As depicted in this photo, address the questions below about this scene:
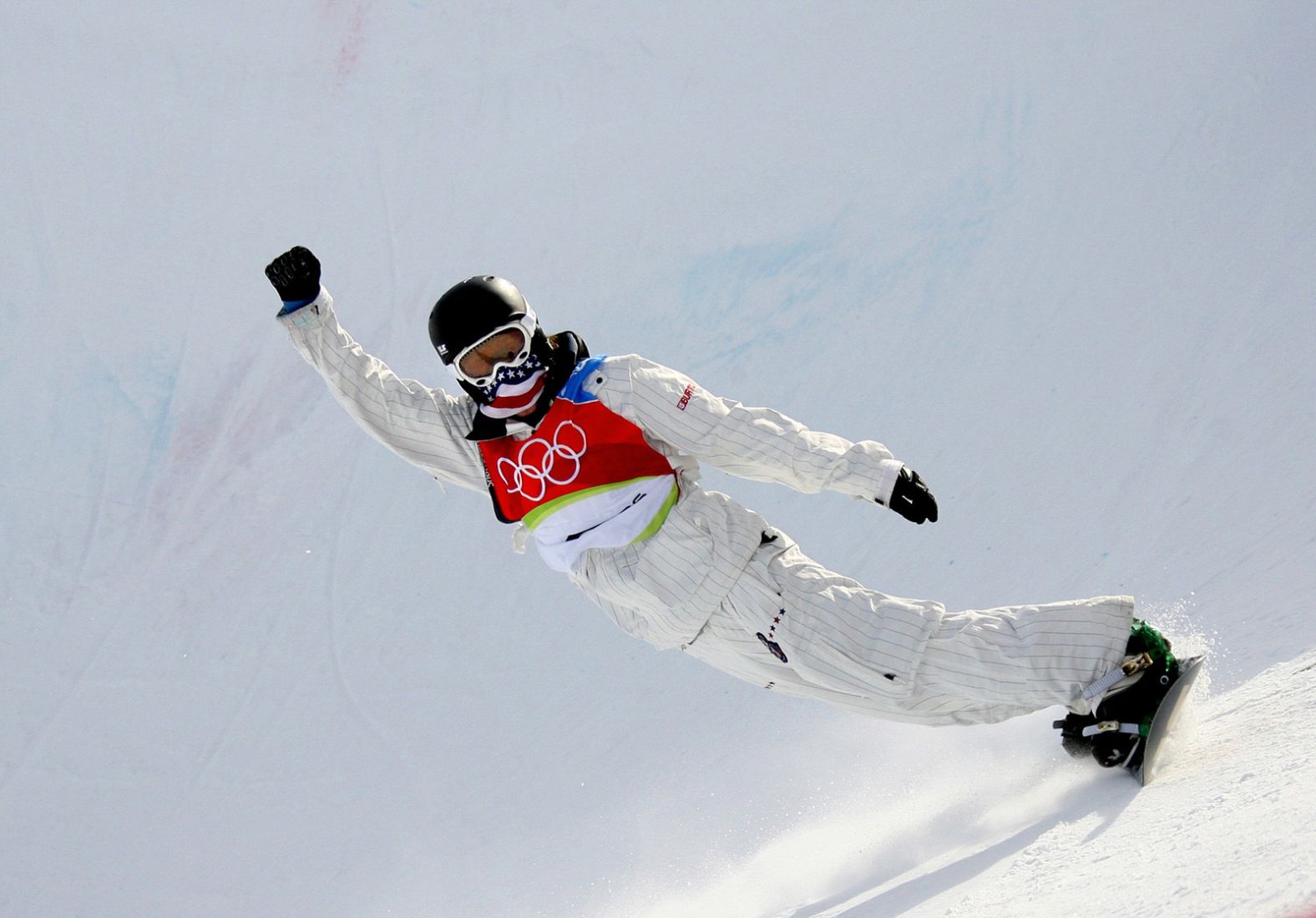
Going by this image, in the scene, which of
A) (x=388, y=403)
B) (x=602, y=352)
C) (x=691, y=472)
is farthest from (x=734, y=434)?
(x=602, y=352)

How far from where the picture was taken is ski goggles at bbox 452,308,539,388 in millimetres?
3076

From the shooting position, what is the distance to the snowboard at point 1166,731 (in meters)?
2.88

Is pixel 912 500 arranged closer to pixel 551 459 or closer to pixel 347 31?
pixel 551 459

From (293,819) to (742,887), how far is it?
69.3 inches

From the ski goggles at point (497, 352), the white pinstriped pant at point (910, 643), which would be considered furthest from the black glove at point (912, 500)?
the ski goggles at point (497, 352)

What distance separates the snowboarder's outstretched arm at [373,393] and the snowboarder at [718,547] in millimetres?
159

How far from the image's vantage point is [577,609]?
4949mm

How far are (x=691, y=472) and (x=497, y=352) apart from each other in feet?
2.02

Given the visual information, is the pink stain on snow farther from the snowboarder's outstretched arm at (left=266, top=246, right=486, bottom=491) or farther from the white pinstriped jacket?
the white pinstriped jacket

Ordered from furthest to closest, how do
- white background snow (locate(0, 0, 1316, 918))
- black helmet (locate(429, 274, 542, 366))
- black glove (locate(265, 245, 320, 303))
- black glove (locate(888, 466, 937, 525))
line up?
white background snow (locate(0, 0, 1316, 918)), black glove (locate(265, 245, 320, 303)), black helmet (locate(429, 274, 542, 366)), black glove (locate(888, 466, 937, 525))

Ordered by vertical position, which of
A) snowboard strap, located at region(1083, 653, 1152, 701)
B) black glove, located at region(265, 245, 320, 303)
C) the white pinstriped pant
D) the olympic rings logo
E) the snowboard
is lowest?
the snowboard

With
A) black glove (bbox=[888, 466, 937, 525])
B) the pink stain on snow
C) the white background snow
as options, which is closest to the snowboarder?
black glove (bbox=[888, 466, 937, 525])

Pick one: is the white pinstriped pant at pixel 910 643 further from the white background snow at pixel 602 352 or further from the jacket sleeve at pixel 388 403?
the jacket sleeve at pixel 388 403

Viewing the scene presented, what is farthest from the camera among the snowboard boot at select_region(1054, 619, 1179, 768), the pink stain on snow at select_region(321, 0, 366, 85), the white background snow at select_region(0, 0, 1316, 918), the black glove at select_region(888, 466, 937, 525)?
the pink stain on snow at select_region(321, 0, 366, 85)
